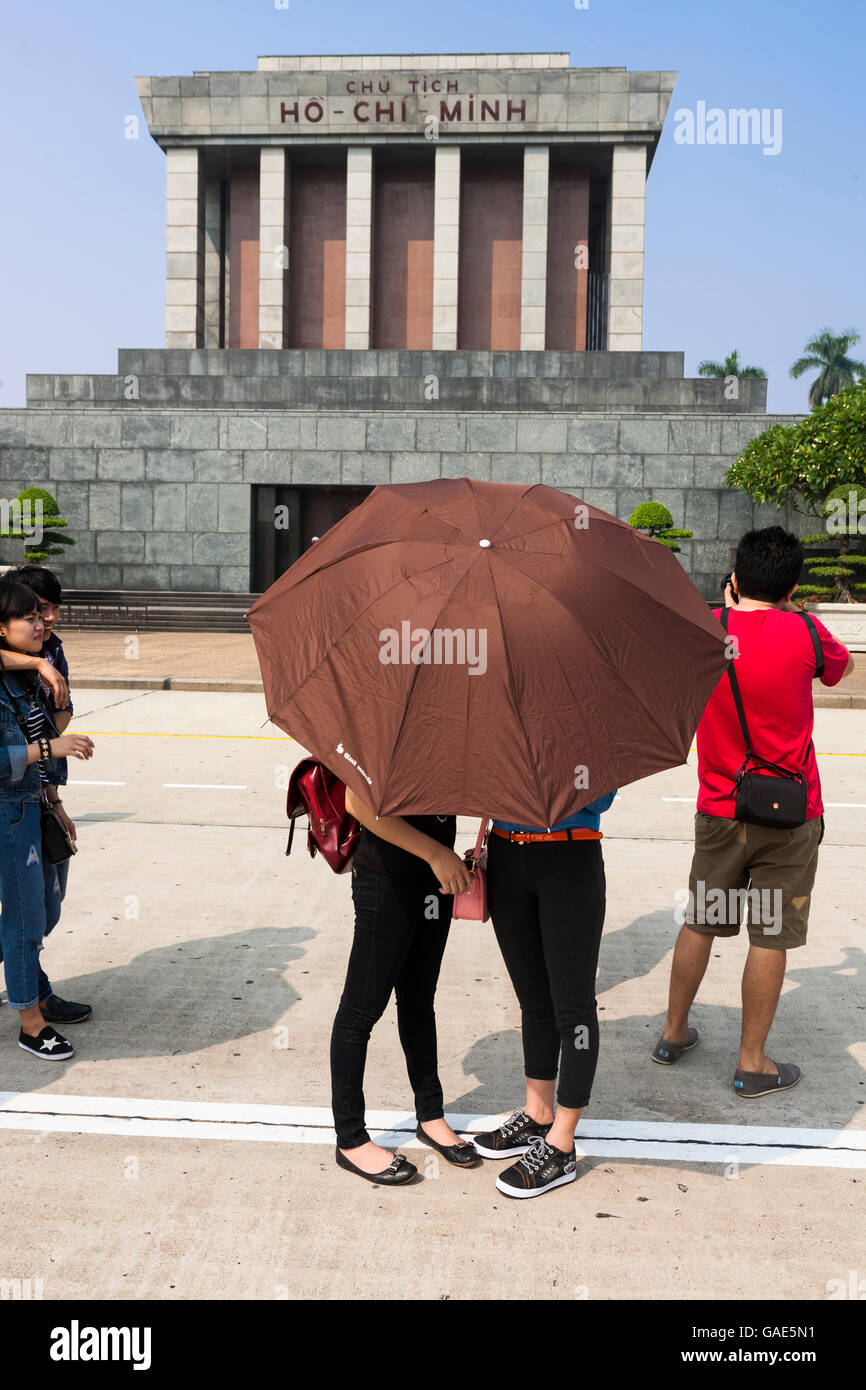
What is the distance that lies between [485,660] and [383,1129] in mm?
1855

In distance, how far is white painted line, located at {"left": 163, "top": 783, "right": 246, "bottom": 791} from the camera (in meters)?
9.12

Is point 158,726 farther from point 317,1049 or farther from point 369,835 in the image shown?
point 369,835

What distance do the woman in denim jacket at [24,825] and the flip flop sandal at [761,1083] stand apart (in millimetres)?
2479

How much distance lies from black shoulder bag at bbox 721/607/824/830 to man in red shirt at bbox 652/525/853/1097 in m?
0.02

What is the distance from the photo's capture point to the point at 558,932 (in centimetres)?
329

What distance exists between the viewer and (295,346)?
116 feet

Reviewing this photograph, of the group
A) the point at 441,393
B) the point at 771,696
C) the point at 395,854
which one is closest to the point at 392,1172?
the point at 395,854

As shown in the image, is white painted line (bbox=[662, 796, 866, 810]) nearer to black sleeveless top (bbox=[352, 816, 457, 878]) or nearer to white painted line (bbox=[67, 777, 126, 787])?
white painted line (bbox=[67, 777, 126, 787])

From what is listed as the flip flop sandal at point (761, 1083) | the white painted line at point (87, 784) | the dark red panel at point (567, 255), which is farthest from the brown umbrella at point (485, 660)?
the dark red panel at point (567, 255)

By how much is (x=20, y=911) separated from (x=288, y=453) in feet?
75.5

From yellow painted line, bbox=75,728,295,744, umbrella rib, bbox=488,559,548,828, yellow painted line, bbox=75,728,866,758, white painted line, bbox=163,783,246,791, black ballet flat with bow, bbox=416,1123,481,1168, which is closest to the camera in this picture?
umbrella rib, bbox=488,559,548,828

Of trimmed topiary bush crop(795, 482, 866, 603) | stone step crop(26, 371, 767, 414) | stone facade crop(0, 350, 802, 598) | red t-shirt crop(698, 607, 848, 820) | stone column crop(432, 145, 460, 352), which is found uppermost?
stone column crop(432, 145, 460, 352)

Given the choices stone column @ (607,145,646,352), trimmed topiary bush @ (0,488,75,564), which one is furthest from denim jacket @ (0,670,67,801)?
stone column @ (607,145,646,352)
